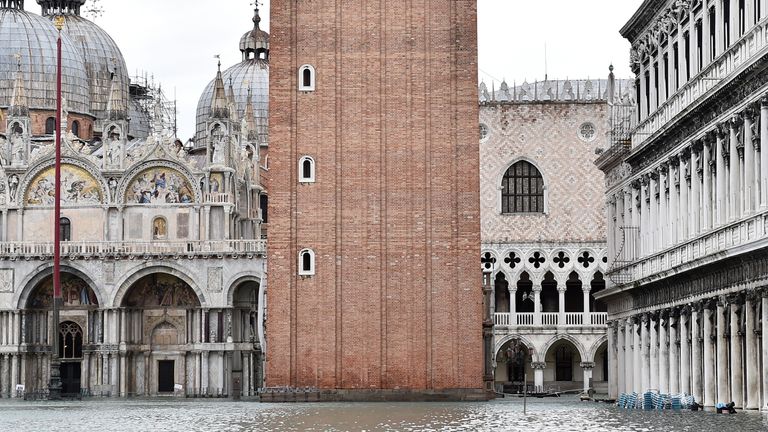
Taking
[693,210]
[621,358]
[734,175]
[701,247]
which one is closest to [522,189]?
[621,358]

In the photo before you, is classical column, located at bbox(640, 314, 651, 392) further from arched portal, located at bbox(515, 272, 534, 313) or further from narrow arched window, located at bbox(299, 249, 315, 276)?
arched portal, located at bbox(515, 272, 534, 313)

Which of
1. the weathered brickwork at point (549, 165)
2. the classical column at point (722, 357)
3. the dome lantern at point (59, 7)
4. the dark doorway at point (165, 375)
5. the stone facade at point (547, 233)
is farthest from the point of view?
the dome lantern at point (59, 7)

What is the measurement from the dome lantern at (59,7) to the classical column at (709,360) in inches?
2579

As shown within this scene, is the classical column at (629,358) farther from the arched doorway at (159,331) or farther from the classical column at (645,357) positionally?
the arched doorway at (159,331)

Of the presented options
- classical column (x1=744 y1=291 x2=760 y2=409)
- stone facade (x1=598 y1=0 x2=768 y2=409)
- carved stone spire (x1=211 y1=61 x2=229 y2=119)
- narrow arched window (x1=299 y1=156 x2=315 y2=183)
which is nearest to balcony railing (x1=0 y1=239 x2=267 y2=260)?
carved stone spire (x1=211 y1=61 x2=229 y2=119)

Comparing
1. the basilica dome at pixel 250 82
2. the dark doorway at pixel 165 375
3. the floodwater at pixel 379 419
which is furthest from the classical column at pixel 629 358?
the basilica dome at pixel 250 82

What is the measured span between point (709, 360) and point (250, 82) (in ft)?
219

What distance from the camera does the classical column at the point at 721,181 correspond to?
37.6 m

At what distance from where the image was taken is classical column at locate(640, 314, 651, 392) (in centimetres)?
4658

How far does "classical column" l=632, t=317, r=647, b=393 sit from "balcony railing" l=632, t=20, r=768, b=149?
505cm

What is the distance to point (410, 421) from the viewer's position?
1385 inches

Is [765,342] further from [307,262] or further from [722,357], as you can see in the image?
[307,262]

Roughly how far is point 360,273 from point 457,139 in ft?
16.8

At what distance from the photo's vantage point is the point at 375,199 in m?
→ 53.6
